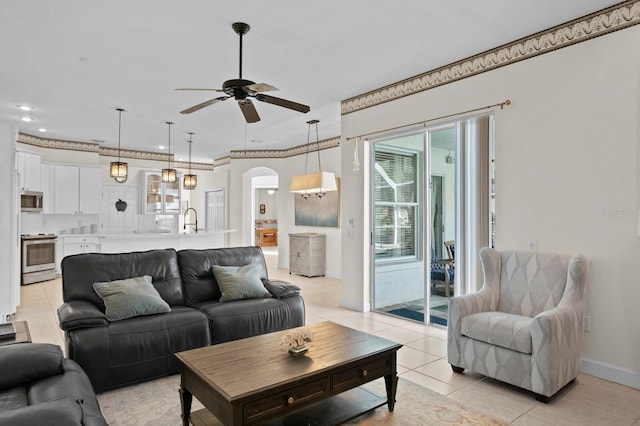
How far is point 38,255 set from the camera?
7.47 meters

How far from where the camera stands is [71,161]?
28.0 feet

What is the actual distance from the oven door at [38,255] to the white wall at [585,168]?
785 cm

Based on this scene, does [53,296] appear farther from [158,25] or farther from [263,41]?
[263,41]

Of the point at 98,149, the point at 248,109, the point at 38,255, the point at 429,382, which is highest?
the point at 98,149

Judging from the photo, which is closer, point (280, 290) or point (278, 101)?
point (278, 101)

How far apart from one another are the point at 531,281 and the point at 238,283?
2.72m

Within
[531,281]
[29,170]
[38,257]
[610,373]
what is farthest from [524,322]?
[29,170]

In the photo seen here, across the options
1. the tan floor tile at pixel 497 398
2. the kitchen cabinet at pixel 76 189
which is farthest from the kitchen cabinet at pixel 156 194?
the tan floor tile at pixel 497 398

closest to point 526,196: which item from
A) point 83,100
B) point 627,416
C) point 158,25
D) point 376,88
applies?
point 627,416

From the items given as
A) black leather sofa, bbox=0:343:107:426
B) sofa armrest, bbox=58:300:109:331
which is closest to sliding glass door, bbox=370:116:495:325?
sofa armrest, bbox=58:300:109:331

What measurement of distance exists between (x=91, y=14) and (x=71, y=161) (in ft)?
21.0

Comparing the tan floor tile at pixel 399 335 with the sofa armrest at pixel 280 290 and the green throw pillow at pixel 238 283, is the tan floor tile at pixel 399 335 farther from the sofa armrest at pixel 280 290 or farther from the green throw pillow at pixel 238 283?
the green throw pillow at pixel 238 283

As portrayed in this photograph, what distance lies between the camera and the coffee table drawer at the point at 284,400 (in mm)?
1982

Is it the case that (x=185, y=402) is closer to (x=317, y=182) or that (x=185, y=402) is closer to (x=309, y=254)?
(x=317, y=182)
